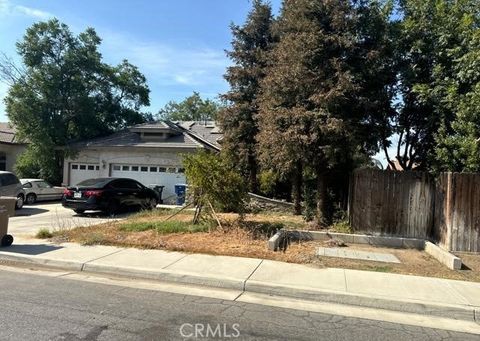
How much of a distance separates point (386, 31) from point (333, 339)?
39.5 ft

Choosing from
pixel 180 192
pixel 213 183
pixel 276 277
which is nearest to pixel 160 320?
pixel 276 277

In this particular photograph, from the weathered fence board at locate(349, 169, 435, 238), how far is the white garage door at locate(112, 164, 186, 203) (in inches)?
484

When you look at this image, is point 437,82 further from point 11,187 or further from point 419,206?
point 11,187

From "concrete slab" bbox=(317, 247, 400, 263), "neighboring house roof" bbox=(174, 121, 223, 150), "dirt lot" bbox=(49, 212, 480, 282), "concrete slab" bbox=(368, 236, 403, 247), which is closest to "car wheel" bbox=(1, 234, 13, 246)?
"dirt lot" bbox=(49, 212, 480, 282)

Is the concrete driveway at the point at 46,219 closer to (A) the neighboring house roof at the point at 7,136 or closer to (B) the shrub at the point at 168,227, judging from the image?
(B) the shrub at the point at 168,227

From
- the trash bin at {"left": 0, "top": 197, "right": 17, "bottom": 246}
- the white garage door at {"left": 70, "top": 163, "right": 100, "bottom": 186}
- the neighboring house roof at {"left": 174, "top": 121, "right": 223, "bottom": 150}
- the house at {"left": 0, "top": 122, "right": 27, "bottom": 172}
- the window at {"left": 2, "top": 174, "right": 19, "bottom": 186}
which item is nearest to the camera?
the trash bin at {"left": 0, "top": 197, "right": 17, "bottom": 246}

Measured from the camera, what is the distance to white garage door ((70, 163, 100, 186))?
2628 centimetres

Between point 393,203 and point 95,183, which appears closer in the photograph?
point 393,203

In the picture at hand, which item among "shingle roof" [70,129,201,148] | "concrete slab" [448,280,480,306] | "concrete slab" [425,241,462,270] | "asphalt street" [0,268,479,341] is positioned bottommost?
"asphalt street" [0,268,479,341]

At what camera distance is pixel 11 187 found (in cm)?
1912

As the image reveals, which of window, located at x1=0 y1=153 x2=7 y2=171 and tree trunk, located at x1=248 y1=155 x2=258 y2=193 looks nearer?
tree trunk, located at x1=248 y1=155 x2=258 y2=193

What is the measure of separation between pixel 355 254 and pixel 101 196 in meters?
10.3

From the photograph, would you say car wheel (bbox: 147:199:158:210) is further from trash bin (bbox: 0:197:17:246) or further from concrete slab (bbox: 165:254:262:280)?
concrete slab (bbox: 165:254:262:280)

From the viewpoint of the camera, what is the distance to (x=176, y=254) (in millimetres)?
9242
